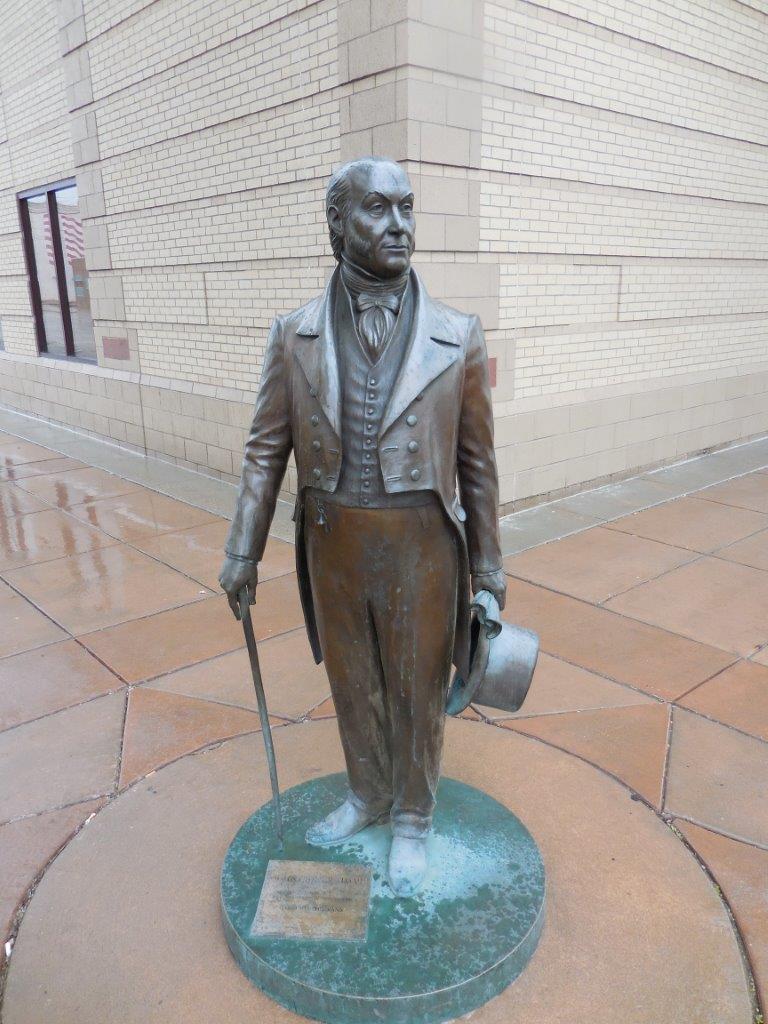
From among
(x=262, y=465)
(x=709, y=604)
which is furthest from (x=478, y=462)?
(x=709, y=604)

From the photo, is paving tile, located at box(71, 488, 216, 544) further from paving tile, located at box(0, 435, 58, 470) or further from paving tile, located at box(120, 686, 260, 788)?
paving tile, located at box(120, 686, 260, 788)

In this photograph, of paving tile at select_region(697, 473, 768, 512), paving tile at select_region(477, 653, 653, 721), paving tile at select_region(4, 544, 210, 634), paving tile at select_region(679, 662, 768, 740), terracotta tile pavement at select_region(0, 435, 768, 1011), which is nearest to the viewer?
terracotta tile pavement at select_region(0, 435, 768, 1011)

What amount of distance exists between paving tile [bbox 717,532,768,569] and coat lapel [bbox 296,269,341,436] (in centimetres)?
438

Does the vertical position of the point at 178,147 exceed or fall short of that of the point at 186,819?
it exceeds it

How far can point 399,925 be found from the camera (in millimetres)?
2334

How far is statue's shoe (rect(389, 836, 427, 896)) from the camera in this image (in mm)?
2436

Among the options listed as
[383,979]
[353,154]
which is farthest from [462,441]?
[353,154]

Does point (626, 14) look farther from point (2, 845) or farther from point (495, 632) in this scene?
point (2, 845)

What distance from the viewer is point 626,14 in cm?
667

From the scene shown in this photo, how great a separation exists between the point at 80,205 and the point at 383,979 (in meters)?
9.43

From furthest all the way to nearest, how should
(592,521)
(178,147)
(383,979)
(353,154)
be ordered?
(178,147) → (592,521) → (353,154) → (383,979)

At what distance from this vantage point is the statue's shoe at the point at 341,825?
2635 millimetres

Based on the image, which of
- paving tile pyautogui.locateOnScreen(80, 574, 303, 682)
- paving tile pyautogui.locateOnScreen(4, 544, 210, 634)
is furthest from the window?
paving tile pyautogui.locateOnScreen(80, 574, 303, 682)

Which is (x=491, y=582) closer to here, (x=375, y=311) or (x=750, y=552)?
(x=375, y=311)
